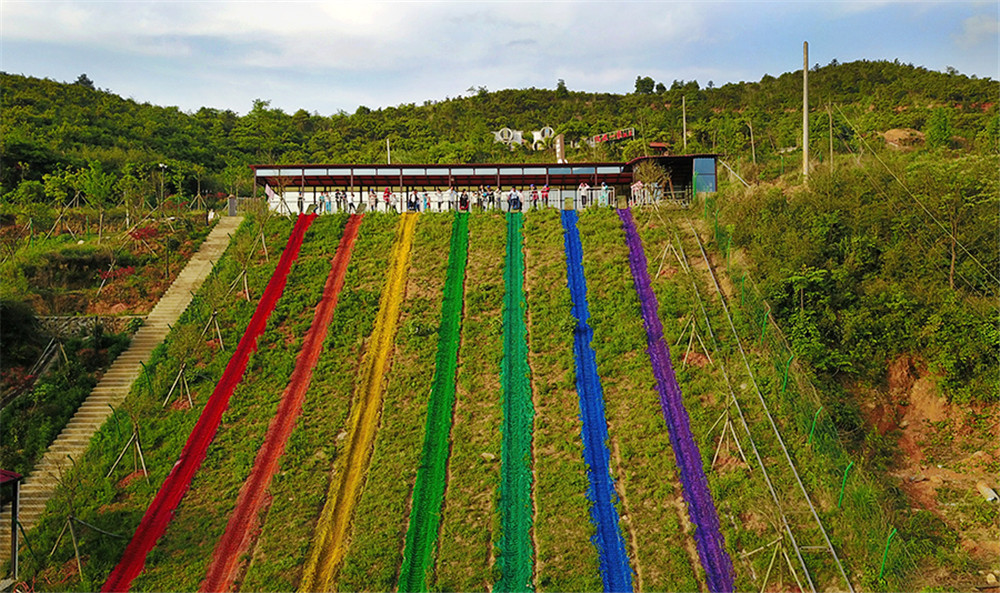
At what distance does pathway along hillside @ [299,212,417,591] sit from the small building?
30.2 feet

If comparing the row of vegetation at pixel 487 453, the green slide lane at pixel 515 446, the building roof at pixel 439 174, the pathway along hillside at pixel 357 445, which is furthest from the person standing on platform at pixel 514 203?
the pathway along hillside at pixel 357 445

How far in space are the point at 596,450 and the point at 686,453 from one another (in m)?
2.32

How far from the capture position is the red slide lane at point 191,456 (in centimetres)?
1625

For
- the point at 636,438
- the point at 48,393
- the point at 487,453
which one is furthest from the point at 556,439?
the point at 48,393

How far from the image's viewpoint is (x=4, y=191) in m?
40.4

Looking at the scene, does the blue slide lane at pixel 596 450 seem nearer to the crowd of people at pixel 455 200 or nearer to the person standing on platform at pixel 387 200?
the crowd of people at pixel 455 200

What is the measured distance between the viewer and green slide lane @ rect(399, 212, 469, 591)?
1598 cm

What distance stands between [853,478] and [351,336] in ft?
51.0

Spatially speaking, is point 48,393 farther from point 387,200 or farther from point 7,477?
point 387,200

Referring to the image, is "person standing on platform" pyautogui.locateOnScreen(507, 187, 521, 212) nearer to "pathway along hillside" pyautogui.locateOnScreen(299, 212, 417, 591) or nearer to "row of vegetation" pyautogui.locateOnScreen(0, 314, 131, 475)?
"pathway along hillside" pyautogui.locateOnScreen(299, 212, 417, 591)

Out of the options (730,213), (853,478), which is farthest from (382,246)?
(853,478)

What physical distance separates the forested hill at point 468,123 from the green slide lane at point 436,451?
69.7ft

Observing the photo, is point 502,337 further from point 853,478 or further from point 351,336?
point 853,478

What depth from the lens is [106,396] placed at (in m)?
21.9
